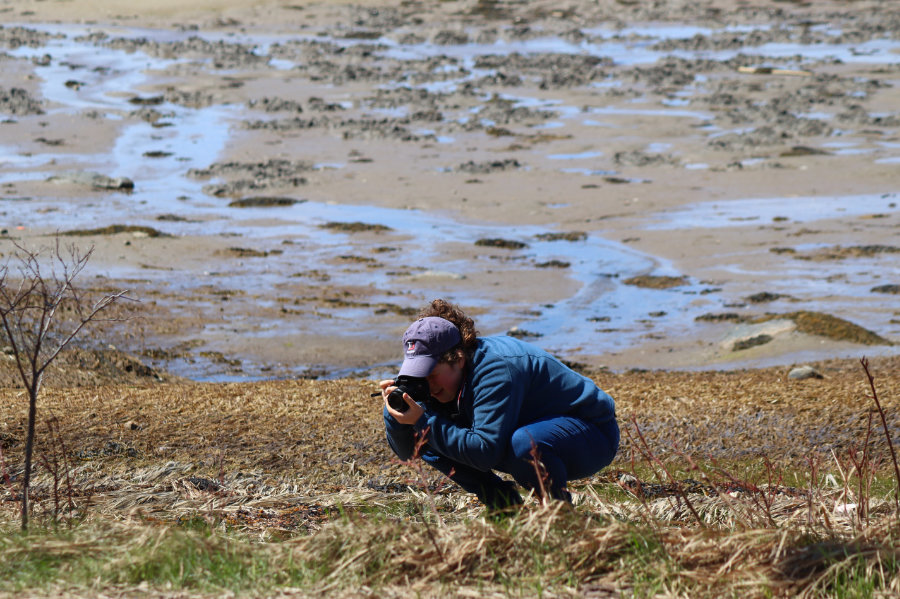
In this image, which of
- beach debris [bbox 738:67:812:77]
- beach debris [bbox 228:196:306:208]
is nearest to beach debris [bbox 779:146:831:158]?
beach debris [bbox 738:67:812:77]

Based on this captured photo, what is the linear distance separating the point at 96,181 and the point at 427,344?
55.4 ft

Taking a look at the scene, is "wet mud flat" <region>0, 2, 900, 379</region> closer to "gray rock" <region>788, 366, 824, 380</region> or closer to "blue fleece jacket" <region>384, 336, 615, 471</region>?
"gray rock" <region>788, 366, 824, 380</region>

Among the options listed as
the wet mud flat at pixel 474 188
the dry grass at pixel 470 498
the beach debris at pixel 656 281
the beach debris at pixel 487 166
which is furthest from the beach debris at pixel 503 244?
the dry grass at pixel 470 498

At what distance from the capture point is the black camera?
167 inches

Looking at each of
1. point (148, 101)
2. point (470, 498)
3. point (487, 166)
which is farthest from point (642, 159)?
point (470, 498)

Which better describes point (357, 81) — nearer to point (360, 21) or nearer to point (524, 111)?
point (524, 111)

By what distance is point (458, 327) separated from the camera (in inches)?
174

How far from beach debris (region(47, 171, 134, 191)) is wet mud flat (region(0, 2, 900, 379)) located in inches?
2.0

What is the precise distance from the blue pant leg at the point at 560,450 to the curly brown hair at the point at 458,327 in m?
0.40

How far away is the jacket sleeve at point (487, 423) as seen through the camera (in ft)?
14.0

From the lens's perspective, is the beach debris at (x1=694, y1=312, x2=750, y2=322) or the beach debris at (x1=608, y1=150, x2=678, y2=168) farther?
the beach debris at (x1=608, y1=150, x2=678, y2=168)

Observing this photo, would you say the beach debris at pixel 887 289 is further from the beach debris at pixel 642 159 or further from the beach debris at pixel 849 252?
the beach debris at pixel 642 159

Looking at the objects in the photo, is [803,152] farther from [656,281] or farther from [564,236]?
[656,281]

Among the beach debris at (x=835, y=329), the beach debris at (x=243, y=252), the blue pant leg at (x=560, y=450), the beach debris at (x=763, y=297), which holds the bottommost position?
the beach debris at (x=763, y=297)
